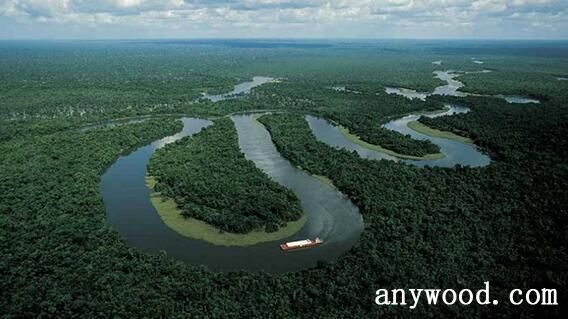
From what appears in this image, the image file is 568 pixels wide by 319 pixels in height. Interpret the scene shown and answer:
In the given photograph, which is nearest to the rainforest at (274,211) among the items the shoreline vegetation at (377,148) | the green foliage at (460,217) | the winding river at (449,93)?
the green foliage at (460,217)

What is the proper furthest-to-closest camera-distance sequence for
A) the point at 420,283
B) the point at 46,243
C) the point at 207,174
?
the point at 207,174 < the point at 46,243 < the point at 420,283

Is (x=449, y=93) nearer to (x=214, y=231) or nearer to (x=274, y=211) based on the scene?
(x=274, y=211)

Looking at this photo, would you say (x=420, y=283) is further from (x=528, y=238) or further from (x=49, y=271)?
(x=49, y=271)

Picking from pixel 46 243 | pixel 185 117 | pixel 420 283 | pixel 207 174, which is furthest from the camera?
pixel 185 117

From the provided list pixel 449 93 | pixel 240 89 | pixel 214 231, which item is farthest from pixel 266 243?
pixel 449 93

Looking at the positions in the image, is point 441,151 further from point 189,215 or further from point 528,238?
point 189,215

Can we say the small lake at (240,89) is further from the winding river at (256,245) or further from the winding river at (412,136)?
the winding river at (256,245)

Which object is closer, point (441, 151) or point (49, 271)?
point (49, 271)

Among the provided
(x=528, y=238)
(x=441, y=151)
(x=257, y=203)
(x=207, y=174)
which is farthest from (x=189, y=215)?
(x=441, y=151)
